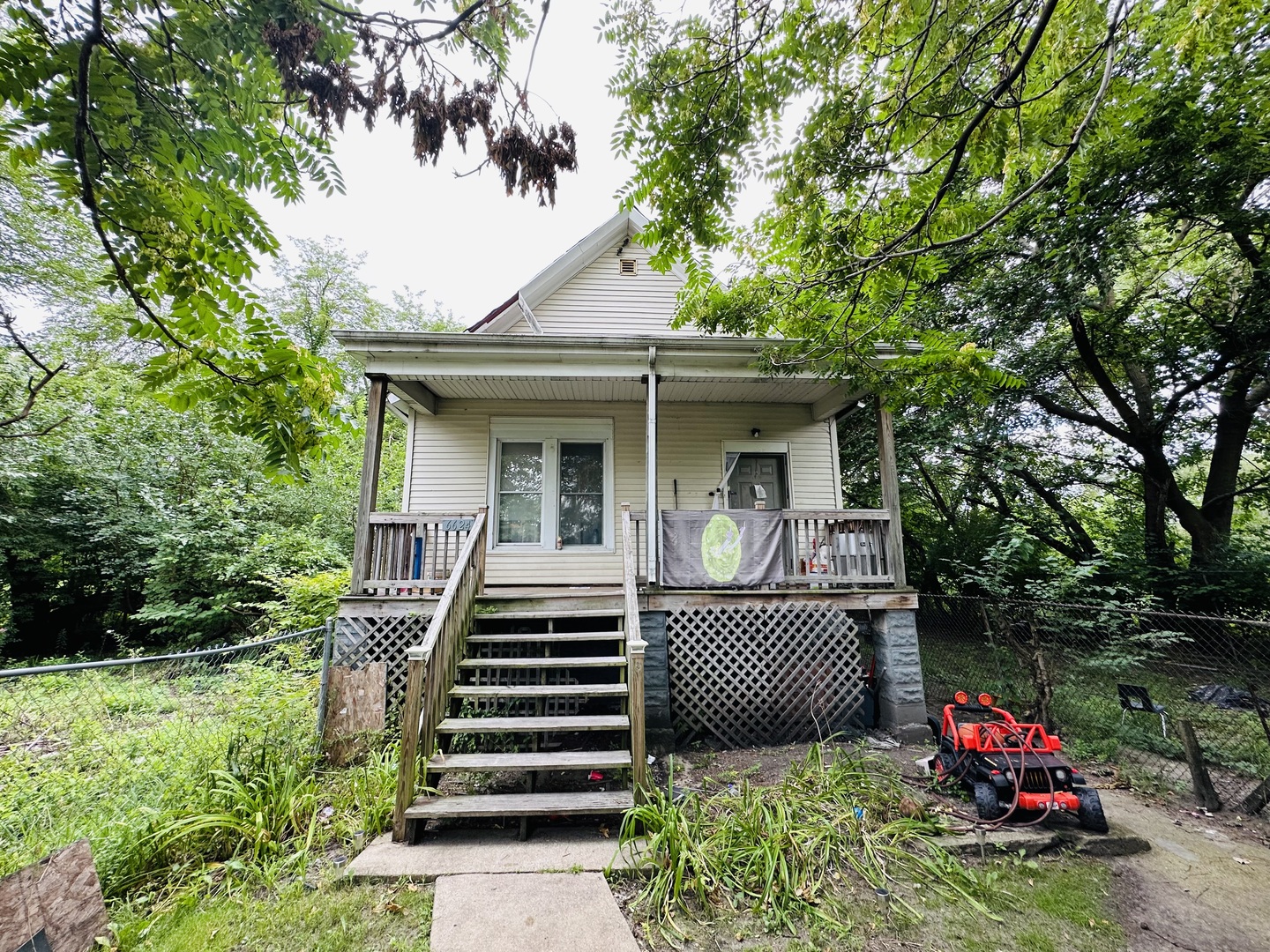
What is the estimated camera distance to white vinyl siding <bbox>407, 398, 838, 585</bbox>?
726 cm

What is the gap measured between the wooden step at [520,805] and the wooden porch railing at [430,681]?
149mm

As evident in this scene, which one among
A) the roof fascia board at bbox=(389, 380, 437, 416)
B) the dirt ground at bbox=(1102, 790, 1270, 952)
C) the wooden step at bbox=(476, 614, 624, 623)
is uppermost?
the roof fascia board at bbox=(389, 380, 437, 416)

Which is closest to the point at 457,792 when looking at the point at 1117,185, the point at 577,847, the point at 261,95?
the point at 577,847

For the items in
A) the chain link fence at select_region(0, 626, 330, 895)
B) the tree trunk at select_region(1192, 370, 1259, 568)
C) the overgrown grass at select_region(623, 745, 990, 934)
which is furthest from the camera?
the tree trunk at select_region(1192, 370, 1259, 568)

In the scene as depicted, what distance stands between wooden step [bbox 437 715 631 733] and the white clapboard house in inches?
0.8

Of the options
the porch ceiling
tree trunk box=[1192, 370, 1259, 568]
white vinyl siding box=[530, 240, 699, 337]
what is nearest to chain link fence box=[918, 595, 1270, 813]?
the porch ceiling

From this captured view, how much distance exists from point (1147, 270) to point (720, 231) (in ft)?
34.9

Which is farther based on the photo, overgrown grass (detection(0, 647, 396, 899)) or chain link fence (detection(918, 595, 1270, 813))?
chain link fence (detection(918, 595, 1270, 813))

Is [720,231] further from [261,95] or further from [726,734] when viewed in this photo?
[726,734]

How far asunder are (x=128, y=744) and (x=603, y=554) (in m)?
4.92

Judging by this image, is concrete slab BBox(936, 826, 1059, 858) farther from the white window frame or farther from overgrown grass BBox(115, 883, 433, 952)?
the white window frame

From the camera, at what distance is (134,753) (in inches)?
149

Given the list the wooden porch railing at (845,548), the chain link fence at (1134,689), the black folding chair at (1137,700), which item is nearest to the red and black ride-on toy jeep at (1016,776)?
the black folding chair at (1137,700)

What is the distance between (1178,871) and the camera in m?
3.09
